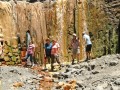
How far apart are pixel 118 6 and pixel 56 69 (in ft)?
31.1

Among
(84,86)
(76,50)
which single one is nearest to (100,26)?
(76,50)

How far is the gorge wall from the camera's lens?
30.9 meters

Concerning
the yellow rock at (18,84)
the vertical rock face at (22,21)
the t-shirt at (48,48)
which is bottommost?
the yellow rock at (18,84)

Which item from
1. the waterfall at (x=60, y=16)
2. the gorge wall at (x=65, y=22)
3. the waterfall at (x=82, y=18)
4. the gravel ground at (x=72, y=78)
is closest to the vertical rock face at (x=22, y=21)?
A: the gorge wall at (x=65, y=22)

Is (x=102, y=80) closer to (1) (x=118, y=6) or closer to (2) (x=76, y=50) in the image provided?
(2) (x=76, y=50)

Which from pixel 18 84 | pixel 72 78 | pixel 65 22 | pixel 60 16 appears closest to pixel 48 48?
pixel 72 78

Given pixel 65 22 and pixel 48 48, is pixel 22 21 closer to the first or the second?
pixel 65 22

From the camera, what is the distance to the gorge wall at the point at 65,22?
30.9 m

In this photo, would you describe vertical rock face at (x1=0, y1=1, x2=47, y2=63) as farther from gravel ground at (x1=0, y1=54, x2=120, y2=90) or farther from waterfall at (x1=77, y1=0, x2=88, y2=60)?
gravel ground at (x1=0, y1=54, x2=120, y2=90)

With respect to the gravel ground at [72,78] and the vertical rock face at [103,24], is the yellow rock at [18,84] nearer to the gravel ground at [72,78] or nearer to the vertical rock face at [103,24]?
the gravel ground at [72,78]

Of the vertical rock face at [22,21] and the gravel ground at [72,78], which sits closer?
the gravel ground at [72,78]

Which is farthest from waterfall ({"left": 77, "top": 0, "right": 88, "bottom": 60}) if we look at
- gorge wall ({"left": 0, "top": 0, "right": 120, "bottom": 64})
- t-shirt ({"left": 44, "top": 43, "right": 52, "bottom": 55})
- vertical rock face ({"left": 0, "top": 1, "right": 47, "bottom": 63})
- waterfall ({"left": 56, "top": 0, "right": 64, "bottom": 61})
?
t-shirt ({"left": 44, "top": 43, "right": 52, "bottom": 55})

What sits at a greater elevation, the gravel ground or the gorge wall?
the gorge wall

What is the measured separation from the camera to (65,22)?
3203 cm
